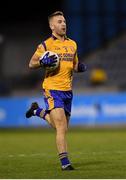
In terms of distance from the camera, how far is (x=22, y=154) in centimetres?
1365

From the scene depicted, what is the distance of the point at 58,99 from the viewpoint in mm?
10617

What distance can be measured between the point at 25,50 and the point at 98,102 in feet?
35.7

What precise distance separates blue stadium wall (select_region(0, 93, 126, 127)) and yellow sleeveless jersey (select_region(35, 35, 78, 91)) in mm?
14827

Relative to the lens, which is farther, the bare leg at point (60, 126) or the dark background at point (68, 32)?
the dark background at point (68, 32)

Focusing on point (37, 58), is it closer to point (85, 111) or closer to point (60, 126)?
point (60, 126)

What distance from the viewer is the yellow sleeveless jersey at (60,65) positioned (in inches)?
419

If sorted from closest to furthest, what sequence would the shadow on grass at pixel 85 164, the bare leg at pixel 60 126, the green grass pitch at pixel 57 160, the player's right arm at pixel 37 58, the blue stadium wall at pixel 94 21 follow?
the green grass pitch at pixel 57 160, the bare leg at pixel 60 126, the player's right arm at pixel 37 58, the shadow on grass at pixel 85 164, the blue stadium wall at pixel 94 21

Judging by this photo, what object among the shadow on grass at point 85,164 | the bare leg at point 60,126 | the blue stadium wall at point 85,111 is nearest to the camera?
the bare leg at point 60,126

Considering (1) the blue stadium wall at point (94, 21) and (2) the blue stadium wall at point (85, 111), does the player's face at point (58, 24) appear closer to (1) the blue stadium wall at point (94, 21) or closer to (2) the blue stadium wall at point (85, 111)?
(2) the blue stadium wall at point (85, 111)

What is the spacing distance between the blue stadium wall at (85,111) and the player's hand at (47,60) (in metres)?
15.2

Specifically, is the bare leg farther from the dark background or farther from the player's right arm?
the dark background

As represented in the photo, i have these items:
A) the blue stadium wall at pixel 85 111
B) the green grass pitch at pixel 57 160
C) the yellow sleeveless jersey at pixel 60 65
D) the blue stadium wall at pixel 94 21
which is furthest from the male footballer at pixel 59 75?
the blue stadium wall at pixel 94 21

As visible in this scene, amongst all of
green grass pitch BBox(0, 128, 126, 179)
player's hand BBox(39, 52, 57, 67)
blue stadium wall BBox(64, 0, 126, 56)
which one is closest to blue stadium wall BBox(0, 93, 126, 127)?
green grass pitch BBox(0, 128, 126, 179)

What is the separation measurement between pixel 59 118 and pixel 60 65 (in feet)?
2.64
